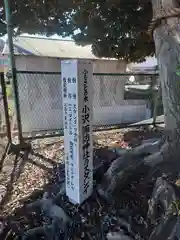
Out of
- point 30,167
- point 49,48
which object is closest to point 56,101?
point 49,48

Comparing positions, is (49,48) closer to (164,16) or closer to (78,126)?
(164,16)

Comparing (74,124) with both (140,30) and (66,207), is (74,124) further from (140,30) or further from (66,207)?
(140,30)

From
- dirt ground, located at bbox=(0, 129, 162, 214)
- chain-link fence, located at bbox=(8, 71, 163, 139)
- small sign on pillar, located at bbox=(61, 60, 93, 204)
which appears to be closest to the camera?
small sign on pillar, located at bbox=(61, 60, 93, 204)

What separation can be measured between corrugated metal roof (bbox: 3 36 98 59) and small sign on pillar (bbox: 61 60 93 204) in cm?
495

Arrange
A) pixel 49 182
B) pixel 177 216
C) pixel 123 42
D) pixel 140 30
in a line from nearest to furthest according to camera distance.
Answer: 1. pixel 177 216
2. pixel 49 182
3. pixel 140 30
4. pixel 123 42

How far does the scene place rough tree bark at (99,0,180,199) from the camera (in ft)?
7.64

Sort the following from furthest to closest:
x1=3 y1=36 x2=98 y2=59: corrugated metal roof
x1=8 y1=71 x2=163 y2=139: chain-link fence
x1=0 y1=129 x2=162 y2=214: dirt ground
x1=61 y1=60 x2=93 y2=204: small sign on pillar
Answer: x1=3 y1=36 x2=98 y2=59: corrugated metal roof < x1=8 y1=71 x2=163 y2=139: chain-link fence < x1=0 y1=129 x2=162 y2=214: dirt ground < x1=61 y1=60 x2=93 y2=204: small sign on pillar

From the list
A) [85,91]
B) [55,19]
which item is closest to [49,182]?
[85,91]

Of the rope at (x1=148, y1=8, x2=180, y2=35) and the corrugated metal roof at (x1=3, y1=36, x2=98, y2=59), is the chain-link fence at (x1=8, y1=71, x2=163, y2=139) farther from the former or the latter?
the rope at (x1=148, y1=8, x2=180, y2=35)

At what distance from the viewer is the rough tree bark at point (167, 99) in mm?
2330

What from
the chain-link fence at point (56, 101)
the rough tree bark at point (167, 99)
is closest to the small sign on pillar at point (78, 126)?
the rough tree bark at point (167, 99)

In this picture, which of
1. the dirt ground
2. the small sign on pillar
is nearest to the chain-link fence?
the dirt ground

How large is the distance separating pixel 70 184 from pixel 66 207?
0.25 m

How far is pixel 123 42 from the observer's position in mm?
4746
